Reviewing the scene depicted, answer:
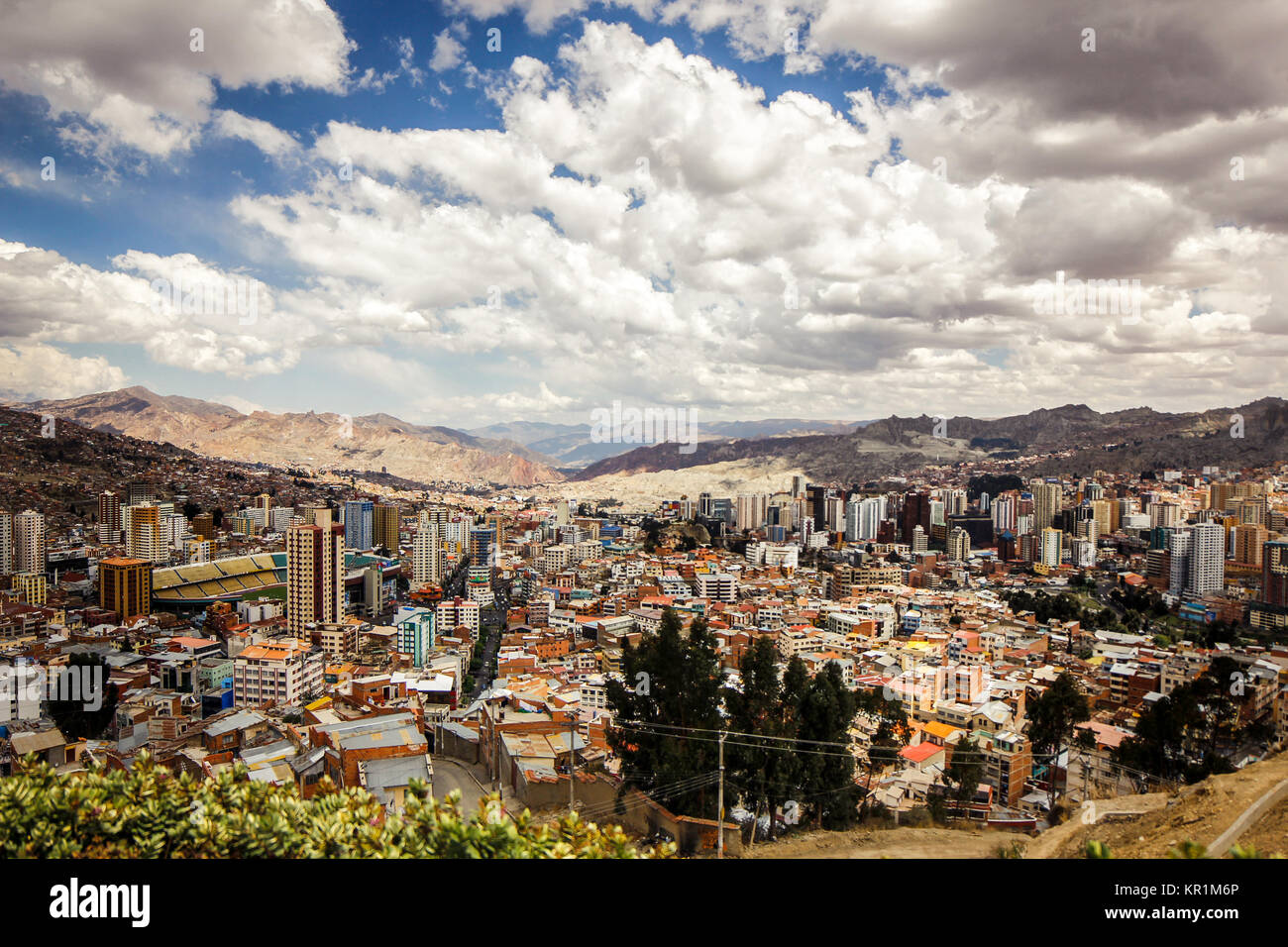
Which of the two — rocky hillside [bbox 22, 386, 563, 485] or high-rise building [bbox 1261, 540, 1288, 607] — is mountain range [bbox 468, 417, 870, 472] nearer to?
rocky hillside [bbox 22, 386, 563, 485]

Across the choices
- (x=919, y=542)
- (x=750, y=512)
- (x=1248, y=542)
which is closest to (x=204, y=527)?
(x=750, y=512)

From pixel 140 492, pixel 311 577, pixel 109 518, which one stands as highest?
pixel 140 492

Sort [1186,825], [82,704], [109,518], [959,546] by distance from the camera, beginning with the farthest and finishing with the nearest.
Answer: [959,546]
[109,518]
[82,704]
[1186,825]

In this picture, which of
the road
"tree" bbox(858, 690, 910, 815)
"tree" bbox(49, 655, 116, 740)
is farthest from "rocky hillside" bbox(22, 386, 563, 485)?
"tree" bbox(858, 690, 910, 815)

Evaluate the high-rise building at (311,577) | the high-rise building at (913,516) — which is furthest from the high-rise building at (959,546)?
the high-rise building at (311,577)

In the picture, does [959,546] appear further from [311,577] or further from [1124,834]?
[1124,834]
